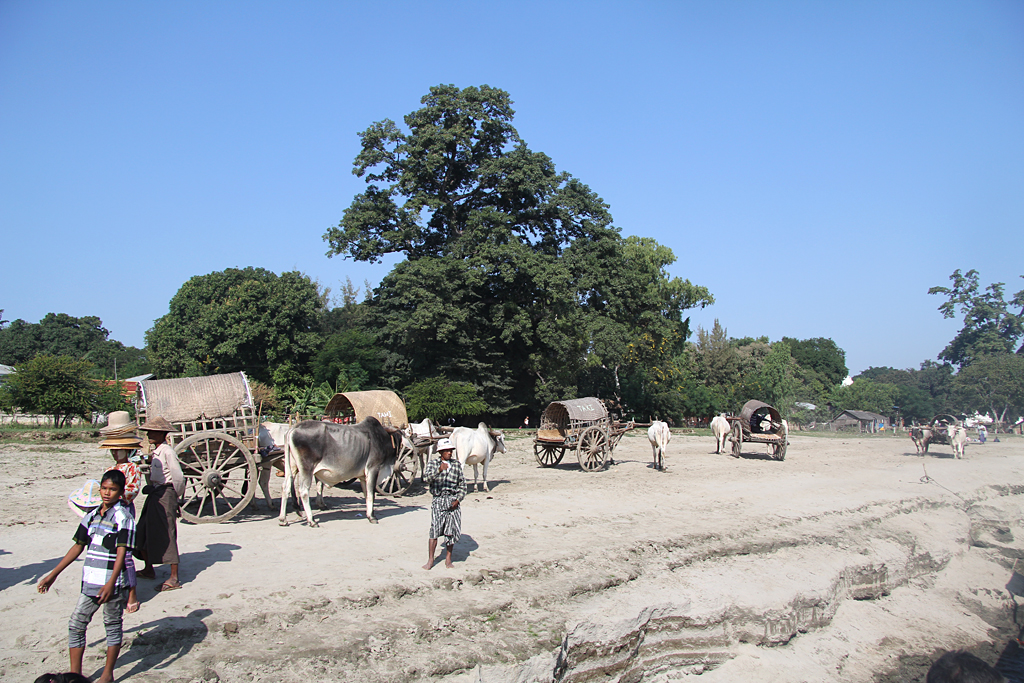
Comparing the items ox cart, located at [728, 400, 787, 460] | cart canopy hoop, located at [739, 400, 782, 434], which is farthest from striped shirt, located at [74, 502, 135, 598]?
cart canopy hoop, located at [739, 400, 782, 434]

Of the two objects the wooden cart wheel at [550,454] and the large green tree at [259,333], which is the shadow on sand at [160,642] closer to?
the wooden cart wheel at [550,454]

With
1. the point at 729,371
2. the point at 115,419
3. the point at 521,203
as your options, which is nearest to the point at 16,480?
the point at 115,419

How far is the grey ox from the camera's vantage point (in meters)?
9.84

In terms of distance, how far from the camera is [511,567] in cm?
853

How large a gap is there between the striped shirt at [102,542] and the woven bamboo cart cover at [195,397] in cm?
494

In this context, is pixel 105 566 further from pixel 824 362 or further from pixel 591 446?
pixel 824 362

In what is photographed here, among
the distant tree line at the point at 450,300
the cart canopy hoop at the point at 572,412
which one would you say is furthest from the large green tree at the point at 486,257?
the cart canopy hoop at the point at 572,412

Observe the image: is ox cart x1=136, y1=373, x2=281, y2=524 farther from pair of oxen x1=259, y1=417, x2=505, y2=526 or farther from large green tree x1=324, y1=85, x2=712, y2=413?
large green tree x1=324, y1=85, x2=712, y2=413

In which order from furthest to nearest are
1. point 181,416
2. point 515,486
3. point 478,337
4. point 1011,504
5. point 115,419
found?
point 478,337 < point 1011,504 < point 515,486 < point 181,416 < point 115,419

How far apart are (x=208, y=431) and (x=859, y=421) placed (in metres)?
65.7

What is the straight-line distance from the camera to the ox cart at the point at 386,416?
1304 centimetres

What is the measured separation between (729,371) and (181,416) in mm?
49567

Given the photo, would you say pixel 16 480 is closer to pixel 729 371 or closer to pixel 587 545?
pixel 587 545

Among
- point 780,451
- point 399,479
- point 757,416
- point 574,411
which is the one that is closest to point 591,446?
point 574,411
